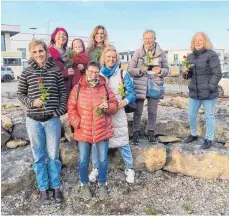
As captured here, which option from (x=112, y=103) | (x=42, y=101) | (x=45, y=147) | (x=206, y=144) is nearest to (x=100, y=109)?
(x=112, y=103)

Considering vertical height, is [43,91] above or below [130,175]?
above

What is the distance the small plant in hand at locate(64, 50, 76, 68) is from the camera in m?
3.92

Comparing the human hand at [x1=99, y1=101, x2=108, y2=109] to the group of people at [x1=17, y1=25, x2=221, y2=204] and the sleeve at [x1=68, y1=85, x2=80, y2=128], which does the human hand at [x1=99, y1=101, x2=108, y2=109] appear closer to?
the group of people at [x1=17, y1=25, x2=221, y2=204]

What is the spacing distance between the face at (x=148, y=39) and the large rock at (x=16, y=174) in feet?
7.97

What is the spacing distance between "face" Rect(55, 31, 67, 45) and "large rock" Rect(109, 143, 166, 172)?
186 centimetres

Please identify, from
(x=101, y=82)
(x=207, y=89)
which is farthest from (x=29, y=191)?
(x=207, y=89)

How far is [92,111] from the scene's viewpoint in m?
3.62

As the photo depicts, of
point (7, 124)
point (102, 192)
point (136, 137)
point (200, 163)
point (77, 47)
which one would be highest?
point (77, 47)

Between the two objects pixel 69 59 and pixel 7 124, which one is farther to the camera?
pixel 7 124

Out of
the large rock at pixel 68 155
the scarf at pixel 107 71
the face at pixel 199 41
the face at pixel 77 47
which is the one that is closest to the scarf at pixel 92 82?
the scarf at pixel 107 71

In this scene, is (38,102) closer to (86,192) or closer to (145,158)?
(86,192)

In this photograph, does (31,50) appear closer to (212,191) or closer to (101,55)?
(101,55)

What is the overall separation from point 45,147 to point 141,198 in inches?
57.9

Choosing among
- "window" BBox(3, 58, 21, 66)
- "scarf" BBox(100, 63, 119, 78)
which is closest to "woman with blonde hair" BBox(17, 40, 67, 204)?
"scarf" BBox(100, 63, 119, 78)
